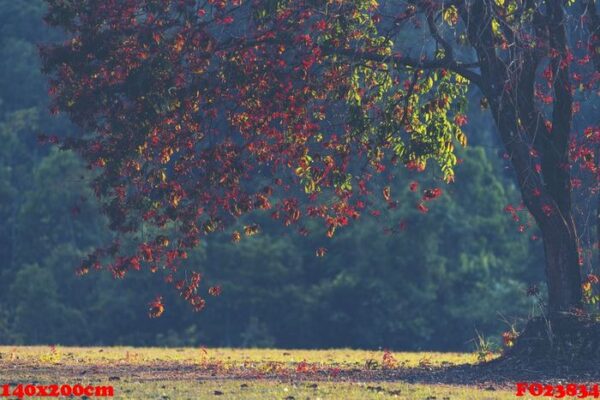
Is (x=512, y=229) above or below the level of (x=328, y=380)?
above

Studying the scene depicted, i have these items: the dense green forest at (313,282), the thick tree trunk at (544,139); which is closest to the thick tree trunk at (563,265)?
the thick tree trunk at (544,139)

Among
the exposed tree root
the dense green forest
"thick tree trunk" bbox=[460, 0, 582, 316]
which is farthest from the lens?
the dense green forest

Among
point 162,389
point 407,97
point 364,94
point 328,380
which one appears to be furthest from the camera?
point 364,94

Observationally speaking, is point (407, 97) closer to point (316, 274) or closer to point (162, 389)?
point (162, 389)

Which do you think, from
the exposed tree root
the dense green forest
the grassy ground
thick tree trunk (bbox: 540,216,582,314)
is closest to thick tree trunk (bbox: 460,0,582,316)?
thick tree trunk (bbox: 540,216,582,314)

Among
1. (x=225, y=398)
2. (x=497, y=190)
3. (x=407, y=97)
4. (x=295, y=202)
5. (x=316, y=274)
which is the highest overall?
(x=497, y=190)

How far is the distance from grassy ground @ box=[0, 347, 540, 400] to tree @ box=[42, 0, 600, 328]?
168 centimetres

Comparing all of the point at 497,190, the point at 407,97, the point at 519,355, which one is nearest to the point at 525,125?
the point at 407,97

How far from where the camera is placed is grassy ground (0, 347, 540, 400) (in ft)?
52.9

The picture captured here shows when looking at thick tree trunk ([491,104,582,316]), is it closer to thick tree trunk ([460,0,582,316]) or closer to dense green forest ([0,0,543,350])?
thick tree trunk ([460,0,582,316])

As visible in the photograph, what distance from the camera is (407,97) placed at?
19.6m

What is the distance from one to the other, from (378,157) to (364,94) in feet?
4.32

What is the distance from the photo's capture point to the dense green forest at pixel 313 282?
48.7 m

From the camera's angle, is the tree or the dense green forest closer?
the tree
